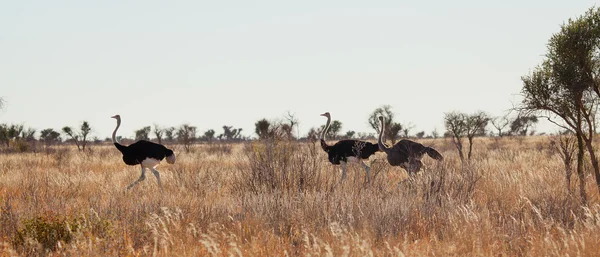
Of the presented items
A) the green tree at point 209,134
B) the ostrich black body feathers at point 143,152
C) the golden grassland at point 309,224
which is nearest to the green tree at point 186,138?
the ostrich black body feathers at point 143,152

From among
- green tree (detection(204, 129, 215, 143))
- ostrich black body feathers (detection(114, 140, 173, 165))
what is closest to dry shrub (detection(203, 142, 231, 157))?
ostrich black body feathers (detection(114, 140, 173, 165))

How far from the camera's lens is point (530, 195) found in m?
8.27

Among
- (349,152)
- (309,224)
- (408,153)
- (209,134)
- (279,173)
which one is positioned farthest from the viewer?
(209,134)

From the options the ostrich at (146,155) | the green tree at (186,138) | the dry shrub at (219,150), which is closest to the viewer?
the ostrich at (146,155)

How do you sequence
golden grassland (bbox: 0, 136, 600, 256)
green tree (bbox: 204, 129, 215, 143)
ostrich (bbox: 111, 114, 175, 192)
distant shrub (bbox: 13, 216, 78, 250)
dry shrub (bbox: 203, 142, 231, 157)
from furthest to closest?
green tree (bbox: 204, 129, 215, 143), dry shrub (bbox: 203, 142, 231, 157), ostrich (bbox: 111, 114, 175, 192), distant shrub (bbox: 13, 216, 78, 250), golden grassland (bbox: 0, 136, 600, 256)

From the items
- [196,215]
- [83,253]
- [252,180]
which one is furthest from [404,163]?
[83,253]

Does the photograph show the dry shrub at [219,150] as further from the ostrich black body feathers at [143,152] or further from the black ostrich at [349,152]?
the black ostrich at [349,152]

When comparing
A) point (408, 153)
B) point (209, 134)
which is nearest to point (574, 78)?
point (408, 153)

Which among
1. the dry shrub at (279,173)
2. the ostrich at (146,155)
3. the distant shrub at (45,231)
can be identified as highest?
the ostrich at (146,155)

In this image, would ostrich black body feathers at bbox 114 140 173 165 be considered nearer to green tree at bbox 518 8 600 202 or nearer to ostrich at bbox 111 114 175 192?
ostrich at bbox 111 114 175 192

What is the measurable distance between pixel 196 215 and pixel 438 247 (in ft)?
9.40

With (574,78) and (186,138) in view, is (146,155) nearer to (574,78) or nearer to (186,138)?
(574,78)

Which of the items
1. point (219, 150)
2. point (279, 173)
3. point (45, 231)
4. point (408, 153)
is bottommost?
point (45, 231)

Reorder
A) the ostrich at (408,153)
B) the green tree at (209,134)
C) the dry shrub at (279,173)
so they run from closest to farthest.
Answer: the dry shrub at (279,173), the ostrich at (408,153), the green tree at (209,134)
